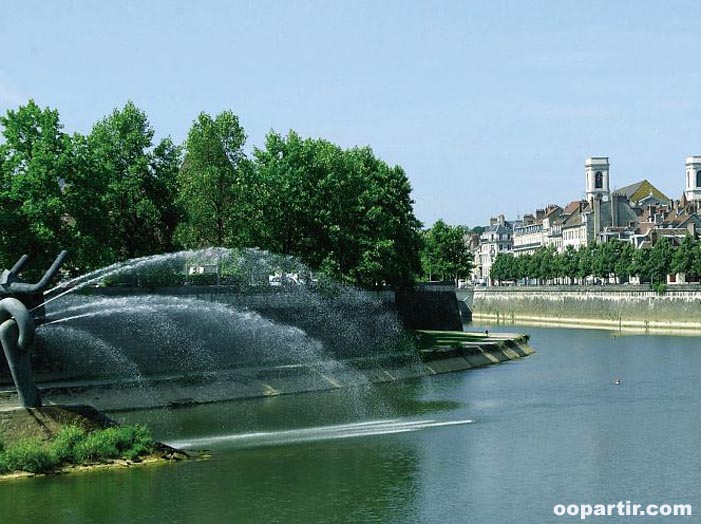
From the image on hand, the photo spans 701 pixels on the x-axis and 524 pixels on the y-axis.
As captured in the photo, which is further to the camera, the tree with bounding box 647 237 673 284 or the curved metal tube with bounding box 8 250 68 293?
the tree with bounding box 647 237 673 284

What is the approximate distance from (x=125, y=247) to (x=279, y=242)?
10.9 metres

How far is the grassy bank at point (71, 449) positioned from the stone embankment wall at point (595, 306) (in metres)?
97.8

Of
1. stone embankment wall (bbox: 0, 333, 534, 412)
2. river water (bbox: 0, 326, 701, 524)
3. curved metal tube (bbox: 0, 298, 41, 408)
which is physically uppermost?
curved metal tube (bbox: 0, 298, 41, 408)

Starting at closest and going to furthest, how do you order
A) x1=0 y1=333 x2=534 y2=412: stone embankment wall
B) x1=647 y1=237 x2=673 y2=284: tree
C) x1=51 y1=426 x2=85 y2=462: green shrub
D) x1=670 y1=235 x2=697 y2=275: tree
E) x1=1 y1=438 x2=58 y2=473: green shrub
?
x1=1 y1=438 x2=58 y2=473: green shrub, x1=51 y1=426 x2=85 y2=462: green shrub, x1=0 y1=333 x2=534 y2=412: stone embankment wall, x1=670 y1=235 x2=697 y2=275: tree, x1=647 y1=237 x2=673 y2=284: tree

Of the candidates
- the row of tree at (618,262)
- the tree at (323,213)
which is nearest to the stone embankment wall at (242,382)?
the tree at (323,213)

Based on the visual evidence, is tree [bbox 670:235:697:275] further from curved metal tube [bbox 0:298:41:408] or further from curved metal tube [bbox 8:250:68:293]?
curved metal tube [bbox 8:250:68:293]

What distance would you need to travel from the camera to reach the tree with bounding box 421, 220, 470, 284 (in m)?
144

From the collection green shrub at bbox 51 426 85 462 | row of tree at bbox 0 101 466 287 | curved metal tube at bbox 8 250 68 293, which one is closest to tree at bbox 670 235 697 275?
row of tree at bbox 0 101 466 287

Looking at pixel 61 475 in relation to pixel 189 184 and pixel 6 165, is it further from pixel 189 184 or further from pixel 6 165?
pixel 189 184

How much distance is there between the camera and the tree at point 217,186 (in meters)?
77.8

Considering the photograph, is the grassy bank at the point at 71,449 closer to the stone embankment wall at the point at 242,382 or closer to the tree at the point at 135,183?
the stone embankment wall at the point at 242,382

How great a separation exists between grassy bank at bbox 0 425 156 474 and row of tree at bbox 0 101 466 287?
21672 millimetres

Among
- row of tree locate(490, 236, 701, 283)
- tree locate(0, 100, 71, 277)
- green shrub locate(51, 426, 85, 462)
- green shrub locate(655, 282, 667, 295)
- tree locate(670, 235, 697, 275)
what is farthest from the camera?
row of tree locate(490, 236, 701, 283)

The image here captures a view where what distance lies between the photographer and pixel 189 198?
78.8 m
